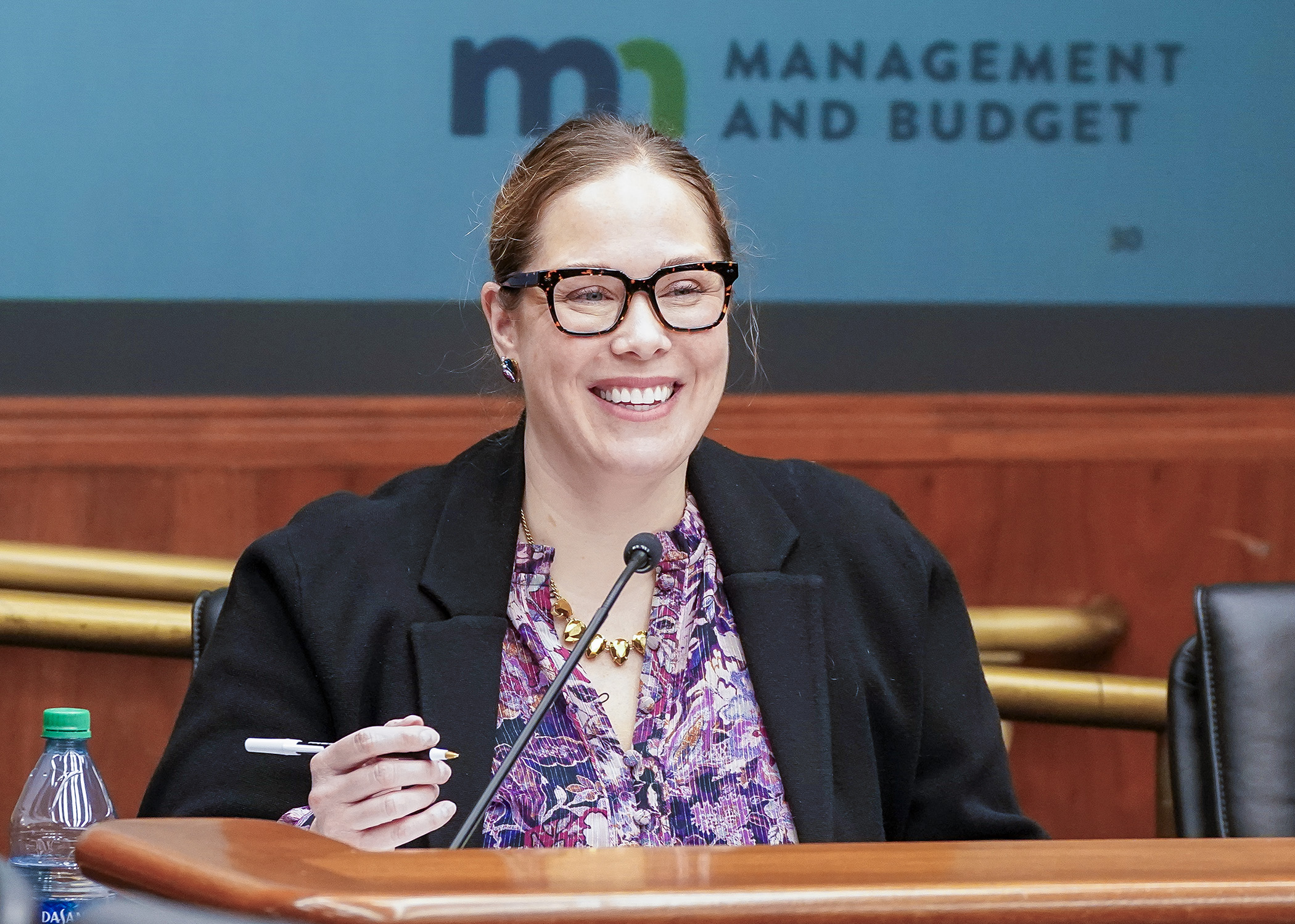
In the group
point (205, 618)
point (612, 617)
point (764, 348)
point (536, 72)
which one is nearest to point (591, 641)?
point (612, 617)

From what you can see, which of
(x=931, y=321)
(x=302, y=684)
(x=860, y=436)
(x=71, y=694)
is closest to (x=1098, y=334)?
(x=931, y=321)

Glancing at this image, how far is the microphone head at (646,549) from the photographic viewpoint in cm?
130

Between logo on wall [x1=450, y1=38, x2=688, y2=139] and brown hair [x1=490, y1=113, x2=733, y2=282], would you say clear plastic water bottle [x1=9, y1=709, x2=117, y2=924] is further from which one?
logo on wall [x1=450, y1=38, x2=688, y2=139]

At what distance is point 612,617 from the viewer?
5.07 feet

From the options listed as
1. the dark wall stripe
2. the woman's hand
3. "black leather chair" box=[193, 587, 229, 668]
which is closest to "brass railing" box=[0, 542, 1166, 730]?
the dark wall stripe

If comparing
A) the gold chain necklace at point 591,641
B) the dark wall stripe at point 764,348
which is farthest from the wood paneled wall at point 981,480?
the gold chain necklace at point 591,641

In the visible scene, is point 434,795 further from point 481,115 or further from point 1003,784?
point 481,115

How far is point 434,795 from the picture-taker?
120 cm

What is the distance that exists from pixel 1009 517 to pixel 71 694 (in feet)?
4.87

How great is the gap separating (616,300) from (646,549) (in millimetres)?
312

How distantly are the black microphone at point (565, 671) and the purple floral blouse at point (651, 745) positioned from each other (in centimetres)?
20

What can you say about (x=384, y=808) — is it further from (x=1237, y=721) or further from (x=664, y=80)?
(x=664, y=80)

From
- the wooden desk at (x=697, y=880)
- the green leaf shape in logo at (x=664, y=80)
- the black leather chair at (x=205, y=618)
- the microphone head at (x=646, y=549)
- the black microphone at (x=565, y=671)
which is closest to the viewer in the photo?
the wooden desk at (x=697, y=880)

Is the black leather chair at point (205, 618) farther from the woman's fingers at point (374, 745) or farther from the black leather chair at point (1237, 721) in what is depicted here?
the black leather chair at point (1237, 721)
